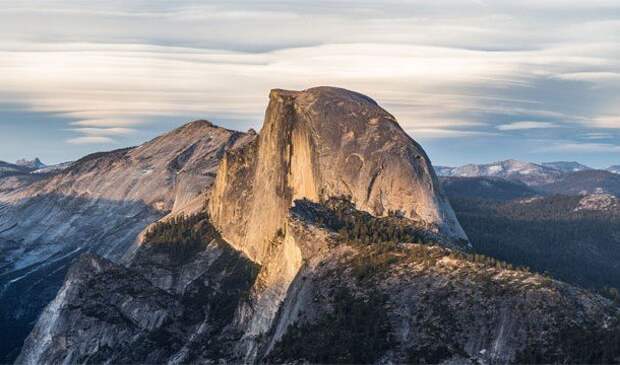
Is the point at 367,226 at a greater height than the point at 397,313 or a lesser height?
greater

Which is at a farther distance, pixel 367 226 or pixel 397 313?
pixel 367 226

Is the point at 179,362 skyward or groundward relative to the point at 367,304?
groundward

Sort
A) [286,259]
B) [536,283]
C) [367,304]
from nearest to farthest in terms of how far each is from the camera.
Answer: [536,283] → [367,304] → [286,259]

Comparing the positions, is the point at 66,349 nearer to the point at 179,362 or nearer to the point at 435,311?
the point at 179,362

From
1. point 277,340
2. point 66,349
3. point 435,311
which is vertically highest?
point 435,311

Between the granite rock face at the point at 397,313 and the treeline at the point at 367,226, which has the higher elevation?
the treeline at the point at 367,226

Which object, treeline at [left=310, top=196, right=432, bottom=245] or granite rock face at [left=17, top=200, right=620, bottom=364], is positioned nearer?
granite rock face at [left=17, top=200, right=620, bottom=364]

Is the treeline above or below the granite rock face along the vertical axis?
above

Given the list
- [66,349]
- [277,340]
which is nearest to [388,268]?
[277,340]

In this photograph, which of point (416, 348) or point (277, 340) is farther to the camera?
point (277, 340)

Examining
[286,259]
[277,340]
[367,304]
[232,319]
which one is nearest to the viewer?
[367,304]

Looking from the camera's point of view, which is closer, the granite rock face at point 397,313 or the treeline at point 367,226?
the granite rock face at point 397,313
